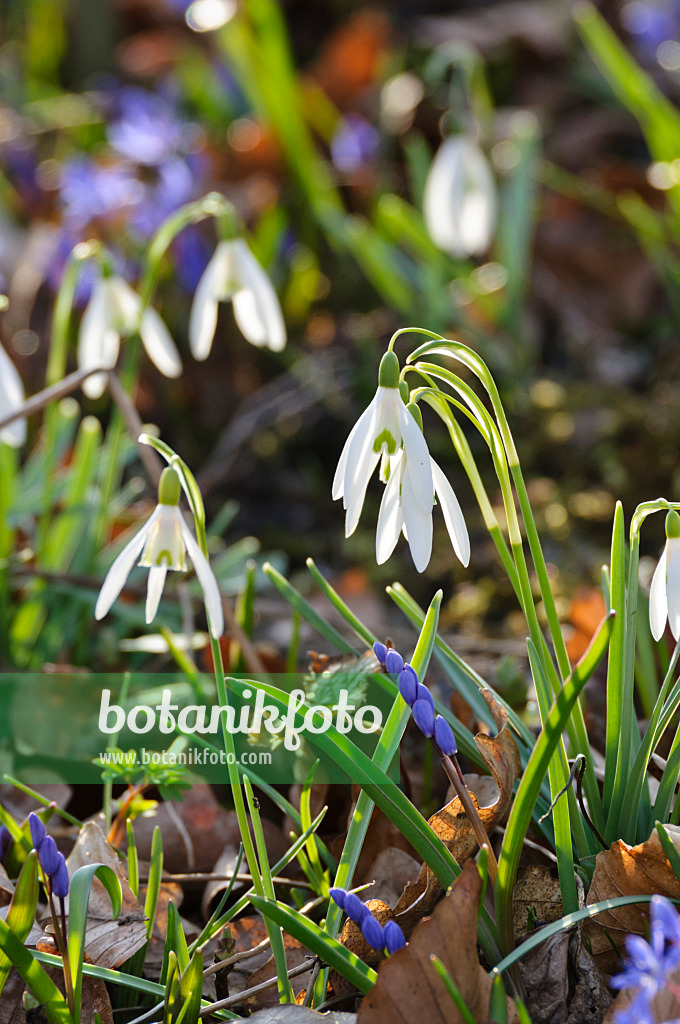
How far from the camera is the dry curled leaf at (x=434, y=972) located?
75 cm

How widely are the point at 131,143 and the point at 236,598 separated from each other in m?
1.84

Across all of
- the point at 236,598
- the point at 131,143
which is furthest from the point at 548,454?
the point at 131,143

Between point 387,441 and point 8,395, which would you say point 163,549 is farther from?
point 8,395

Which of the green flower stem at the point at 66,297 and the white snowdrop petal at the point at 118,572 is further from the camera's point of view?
the green flower stem at the point at 66,297

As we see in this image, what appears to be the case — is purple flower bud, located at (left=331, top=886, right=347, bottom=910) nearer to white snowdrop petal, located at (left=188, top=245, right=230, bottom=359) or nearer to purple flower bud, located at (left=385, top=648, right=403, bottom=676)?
purple flower bud, located at (left=385, top=648, right=403, bottom=676)

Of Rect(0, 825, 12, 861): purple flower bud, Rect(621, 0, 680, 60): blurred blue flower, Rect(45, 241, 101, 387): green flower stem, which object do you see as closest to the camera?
Rect(0, 825, 12, 861): purple flower bud

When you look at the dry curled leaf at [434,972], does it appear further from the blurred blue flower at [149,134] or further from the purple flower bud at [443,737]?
the blurred blue flower at [149,134]

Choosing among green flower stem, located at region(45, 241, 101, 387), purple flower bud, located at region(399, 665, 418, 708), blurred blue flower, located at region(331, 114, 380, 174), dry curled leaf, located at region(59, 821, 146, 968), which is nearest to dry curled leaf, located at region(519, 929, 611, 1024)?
purple flower bud, located at region(399, 665, 418, 708)

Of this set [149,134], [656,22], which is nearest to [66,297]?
[149,134]

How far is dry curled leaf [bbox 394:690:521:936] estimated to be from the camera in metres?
0.90

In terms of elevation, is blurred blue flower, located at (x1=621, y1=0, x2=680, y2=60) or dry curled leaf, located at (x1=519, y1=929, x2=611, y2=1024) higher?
blurred blue flower, located at (x1=621, y1=0, x2=680, y2=60)

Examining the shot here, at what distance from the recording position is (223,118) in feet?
11.4

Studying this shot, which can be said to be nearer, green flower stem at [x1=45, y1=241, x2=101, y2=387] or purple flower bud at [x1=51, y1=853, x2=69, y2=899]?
purple flower bud at [x1=51, y1=853, x2=69, y2=899]

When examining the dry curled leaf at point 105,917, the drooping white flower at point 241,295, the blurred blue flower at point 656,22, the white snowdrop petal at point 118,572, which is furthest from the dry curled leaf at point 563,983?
the blurred blue flower at point 656,22
